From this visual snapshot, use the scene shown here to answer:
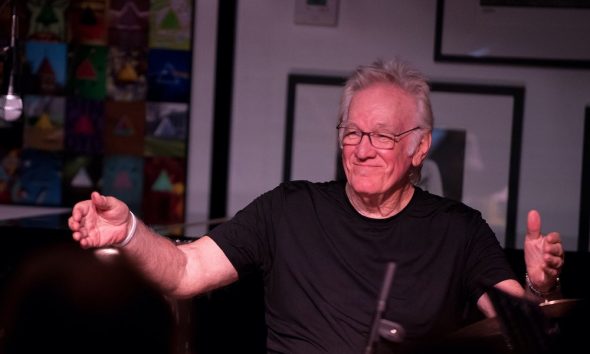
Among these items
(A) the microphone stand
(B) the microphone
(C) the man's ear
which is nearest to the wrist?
(C) the man's ear

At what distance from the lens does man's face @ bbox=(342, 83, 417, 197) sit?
195 centimetres

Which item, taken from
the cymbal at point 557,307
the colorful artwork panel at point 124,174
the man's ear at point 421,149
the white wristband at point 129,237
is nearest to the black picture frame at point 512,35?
the man's ear at point 421,149

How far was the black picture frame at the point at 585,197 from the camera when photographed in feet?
9.36

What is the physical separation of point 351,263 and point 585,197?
130 centimetres

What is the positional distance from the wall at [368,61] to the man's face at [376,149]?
91 centimetres

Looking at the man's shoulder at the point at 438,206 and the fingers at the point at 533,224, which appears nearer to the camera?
the fingers at the point at 533,224

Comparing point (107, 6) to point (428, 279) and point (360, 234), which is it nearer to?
point (360, 234)

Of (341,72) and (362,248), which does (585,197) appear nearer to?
(341,72)

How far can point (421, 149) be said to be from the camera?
81.9 inches

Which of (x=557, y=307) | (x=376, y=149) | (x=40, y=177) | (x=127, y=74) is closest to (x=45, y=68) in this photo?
(x=127, y=74)

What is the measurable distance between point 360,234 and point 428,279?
8.1 inches

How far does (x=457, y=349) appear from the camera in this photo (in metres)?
1.14

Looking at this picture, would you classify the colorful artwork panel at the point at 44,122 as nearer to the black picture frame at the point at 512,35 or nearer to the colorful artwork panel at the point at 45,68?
the colorful artwork panel at the point at 45,68

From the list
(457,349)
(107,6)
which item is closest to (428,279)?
(457,349)
